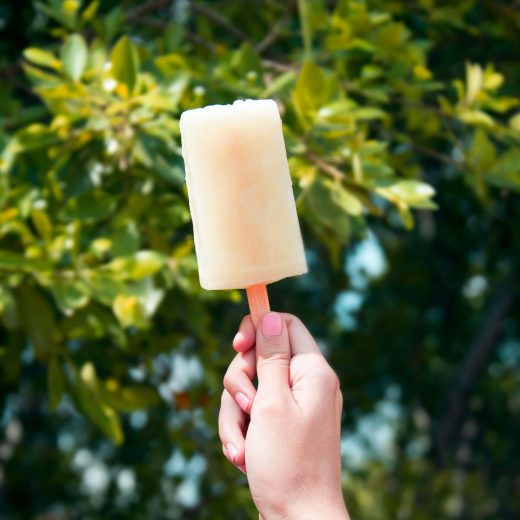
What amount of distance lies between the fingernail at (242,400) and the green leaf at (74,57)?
1695 millimetres

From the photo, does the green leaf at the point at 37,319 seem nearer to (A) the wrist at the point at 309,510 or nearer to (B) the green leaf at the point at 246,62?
(B) the green leaf at the point at 246,62

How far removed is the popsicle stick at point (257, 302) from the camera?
176 cm

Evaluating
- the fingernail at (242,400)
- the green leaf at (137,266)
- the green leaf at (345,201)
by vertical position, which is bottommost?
the green leaf at (137,266)

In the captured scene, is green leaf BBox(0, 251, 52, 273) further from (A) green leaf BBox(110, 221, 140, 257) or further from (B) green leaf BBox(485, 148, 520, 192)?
(B) green leaf BBox(485, 148, 520, 192)

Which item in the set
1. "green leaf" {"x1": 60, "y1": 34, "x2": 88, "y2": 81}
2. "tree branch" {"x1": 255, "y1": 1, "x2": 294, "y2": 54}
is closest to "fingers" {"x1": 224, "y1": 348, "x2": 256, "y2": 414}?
"green leaf" {"x1": 60, "y1": 34, "x2": 88, "y2": 81}

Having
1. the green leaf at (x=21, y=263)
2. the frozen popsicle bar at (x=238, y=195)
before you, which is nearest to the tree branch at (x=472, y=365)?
the green leaf at (x=21, y=263)

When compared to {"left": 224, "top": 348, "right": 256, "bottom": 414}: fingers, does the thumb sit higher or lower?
higher

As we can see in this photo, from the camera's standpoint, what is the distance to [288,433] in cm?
158

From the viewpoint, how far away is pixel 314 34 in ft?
12.2

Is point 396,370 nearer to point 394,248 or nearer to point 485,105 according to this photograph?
point 394,248

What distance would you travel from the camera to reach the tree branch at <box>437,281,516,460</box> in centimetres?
796

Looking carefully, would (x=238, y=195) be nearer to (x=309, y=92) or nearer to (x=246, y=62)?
(x=309, y=92)

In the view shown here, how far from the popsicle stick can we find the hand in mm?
36

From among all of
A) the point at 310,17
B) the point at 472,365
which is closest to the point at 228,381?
the point at 310,17
